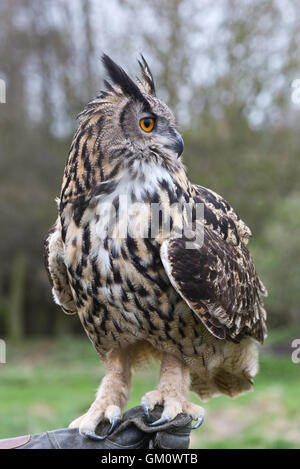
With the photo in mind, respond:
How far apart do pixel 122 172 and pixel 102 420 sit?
3.49 ft

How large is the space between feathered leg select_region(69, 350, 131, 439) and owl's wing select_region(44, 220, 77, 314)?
1.19 feet

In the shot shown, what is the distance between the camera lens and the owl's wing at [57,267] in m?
2.38

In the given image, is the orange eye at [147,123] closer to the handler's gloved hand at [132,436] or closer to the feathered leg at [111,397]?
Answer: the feathered leg at [111,397]

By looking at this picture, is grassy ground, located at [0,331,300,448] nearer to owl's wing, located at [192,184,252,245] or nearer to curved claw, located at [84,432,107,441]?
curved claw, located at [84,432,107,441]

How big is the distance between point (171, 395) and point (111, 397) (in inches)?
10.9

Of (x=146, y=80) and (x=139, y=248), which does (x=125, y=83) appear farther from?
(x=139, y=248)

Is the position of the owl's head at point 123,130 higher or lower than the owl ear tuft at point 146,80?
lower

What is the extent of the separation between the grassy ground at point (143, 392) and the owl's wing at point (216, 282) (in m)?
0.55

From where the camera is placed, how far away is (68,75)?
1145 centimetres

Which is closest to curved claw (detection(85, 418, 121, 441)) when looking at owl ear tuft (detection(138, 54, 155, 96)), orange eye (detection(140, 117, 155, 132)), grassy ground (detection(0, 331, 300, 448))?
grassy ground (detection(0, 331, 300, 448))

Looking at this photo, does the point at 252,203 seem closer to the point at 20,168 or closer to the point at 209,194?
the point at 20,168

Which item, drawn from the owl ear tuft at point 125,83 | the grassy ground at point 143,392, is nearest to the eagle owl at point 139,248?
the owl ear tuft at point 125,83

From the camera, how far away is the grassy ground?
570 centimetres
